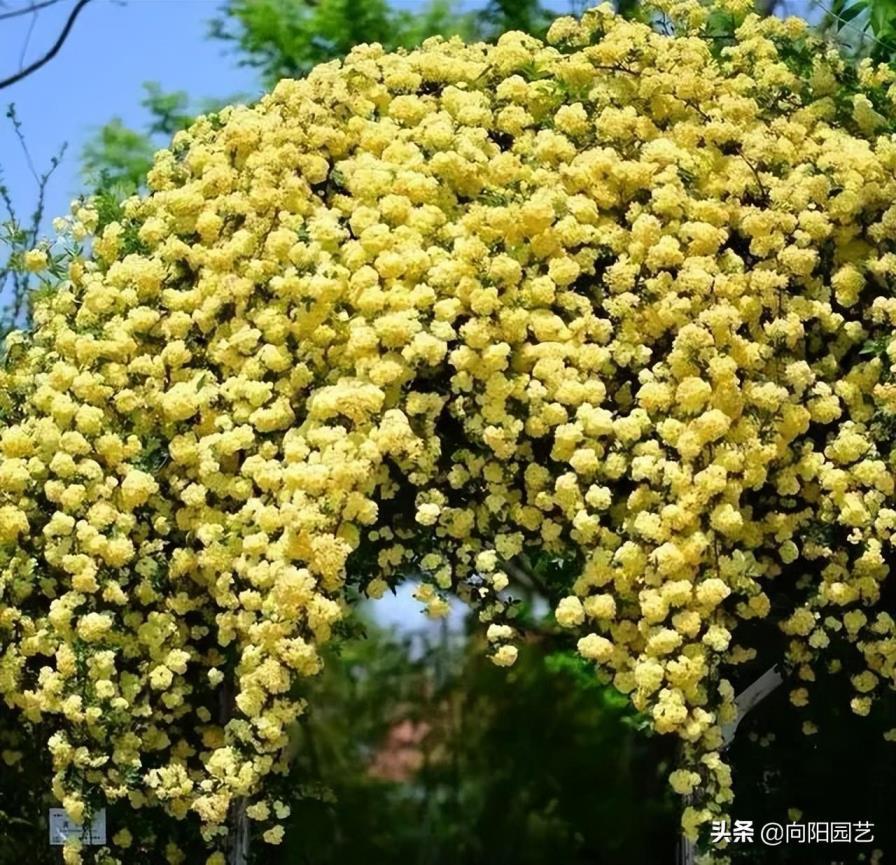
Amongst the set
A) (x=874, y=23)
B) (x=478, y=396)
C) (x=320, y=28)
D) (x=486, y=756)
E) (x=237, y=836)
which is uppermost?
(x=320, y=28)

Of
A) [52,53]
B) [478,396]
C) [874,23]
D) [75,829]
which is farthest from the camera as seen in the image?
[52,53]

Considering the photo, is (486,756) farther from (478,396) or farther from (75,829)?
(478,396)

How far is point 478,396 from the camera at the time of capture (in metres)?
3.84

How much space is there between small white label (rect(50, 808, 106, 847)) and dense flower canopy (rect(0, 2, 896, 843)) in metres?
0.17

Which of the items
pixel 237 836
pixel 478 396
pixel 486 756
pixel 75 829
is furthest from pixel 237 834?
pixel 486 756

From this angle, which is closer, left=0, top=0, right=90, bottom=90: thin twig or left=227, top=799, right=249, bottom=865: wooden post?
left=227, top=799, right=249, bottom=865: wooden post

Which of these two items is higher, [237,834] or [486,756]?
[486,756]

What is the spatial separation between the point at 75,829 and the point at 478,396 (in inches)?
66.4

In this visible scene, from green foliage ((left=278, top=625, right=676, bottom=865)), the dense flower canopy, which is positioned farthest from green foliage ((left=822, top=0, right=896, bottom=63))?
green foliage ((left=278, top=625, right=676, bottom=865))

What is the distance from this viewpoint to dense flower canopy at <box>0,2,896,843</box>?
3.73 meters

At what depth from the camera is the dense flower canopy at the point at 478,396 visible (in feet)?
12.2

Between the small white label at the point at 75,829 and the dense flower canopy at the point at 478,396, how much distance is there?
166mm

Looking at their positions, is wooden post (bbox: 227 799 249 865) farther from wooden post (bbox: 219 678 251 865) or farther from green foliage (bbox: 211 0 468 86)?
green foliage (bbox: 211 0 468 86)

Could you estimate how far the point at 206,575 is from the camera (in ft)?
13.0
